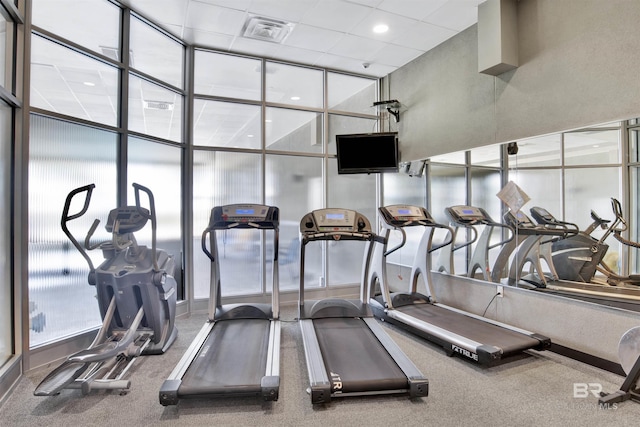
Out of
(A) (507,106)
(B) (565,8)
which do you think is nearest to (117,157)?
(A) (507,106)

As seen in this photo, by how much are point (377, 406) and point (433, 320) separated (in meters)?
1.66

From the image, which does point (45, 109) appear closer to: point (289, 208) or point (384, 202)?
point (289, 208)

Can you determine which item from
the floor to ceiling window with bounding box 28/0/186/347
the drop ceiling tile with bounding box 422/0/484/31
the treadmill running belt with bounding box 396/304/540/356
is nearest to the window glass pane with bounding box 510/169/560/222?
the treadmill running belt with bounding box 396/304/540/356

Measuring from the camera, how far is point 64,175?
11.1ft

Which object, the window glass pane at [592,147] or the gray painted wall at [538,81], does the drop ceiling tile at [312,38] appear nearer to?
the gray painted wall at [538,81]

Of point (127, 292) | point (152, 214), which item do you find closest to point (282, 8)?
point (152, 214)

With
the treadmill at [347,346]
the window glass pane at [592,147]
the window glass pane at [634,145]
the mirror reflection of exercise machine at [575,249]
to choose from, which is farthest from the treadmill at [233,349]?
the window glass pane at [634,145]

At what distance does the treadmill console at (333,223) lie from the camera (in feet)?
13.2

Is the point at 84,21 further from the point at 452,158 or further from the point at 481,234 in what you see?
the point at 481,234

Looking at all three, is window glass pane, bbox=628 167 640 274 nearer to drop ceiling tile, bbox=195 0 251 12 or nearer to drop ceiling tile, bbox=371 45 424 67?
drop ceiling tile, bbox=371 45 424 67

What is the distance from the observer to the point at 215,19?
14.0 feet

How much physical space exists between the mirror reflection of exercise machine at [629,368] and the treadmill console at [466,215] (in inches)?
84.6

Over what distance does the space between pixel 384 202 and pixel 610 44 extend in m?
3.70

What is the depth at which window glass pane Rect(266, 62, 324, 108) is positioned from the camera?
18.0 ft
